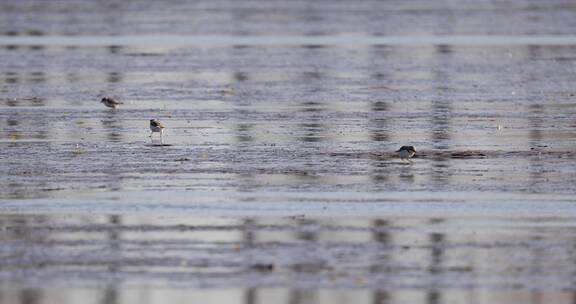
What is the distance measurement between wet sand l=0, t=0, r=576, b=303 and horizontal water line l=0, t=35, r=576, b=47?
0.29 metres

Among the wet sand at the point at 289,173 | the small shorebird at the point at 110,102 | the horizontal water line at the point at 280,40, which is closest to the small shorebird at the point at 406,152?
the wet sand at the point at 289,173

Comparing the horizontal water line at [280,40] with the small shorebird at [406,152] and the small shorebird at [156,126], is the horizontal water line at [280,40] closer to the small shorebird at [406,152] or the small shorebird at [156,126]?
the small shorebird at [156,126]

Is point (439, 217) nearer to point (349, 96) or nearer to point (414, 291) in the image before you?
point (414, 291)

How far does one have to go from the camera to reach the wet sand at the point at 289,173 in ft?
37.3

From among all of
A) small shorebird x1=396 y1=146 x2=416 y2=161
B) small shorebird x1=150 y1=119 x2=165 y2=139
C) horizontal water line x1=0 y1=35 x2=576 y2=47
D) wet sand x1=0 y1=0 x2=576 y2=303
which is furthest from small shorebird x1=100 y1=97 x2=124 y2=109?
horizontal water line x1=0 y1=35 x2=576 y2=47

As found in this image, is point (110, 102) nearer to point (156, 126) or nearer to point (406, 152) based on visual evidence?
point (156, 126)

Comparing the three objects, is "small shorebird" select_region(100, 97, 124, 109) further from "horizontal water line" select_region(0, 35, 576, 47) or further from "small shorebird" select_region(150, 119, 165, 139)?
"horizontal water line" select_region(0, 35, 576, 47)

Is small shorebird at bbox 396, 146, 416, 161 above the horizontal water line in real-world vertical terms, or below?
below

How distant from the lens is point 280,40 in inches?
1411

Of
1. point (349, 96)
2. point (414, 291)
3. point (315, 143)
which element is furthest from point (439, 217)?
point (349, 96)

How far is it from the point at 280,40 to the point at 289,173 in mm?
19621

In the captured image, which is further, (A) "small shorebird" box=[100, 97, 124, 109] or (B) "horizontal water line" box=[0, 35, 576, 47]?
(B) "horizontal water line" box=[0, 35, 576, 47]

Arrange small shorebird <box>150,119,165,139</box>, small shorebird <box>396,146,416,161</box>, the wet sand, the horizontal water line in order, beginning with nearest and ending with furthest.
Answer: the wet sand, small shorebird <box>396,146,416,161</box>, small shorebird <box>150,119,165,139</box>, the horizontal water line

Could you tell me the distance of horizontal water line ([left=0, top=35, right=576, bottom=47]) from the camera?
34594 millimetres
